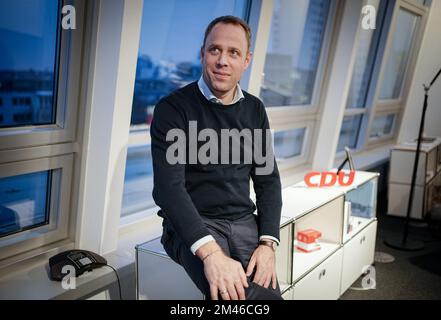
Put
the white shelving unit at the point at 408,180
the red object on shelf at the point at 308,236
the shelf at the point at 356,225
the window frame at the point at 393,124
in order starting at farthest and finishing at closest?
the window frame at the point at 393,124
the white shelving unit at the point at 408,180
the shelf at the point at 356,225
the red object on shelf at the point at 308,236

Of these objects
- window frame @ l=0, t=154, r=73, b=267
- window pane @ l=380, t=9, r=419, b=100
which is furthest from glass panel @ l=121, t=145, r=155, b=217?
window pane @ l=380, t=9, r=419, b=100

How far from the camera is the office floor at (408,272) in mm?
3108

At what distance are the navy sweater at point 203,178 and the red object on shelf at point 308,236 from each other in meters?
1.05

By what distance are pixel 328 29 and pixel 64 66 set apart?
9.02 feet

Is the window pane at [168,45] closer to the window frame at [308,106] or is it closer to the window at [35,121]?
the window frame at [308,106]

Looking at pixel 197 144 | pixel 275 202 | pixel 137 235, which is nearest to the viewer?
pixel 197 144

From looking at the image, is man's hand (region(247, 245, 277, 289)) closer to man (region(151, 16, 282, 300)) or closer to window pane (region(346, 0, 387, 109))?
man (region(151, 16, 282, 300))

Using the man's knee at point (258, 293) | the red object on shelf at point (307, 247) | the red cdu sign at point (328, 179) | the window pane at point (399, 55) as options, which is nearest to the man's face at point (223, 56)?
the man's knee at point (258, 293)

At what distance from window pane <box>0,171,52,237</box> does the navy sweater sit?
2.37 ft

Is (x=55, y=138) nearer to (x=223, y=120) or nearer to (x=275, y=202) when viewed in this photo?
(x=223, y=120)

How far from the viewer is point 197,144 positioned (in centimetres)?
173

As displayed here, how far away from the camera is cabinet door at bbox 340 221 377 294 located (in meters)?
3.08

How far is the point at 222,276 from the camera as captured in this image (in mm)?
1543
